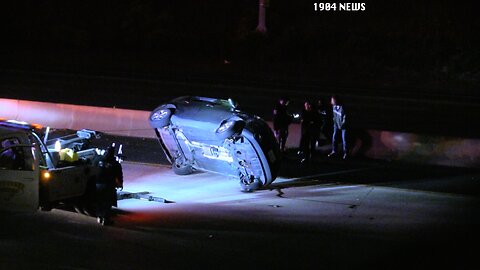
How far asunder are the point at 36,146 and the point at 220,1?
1775 inches

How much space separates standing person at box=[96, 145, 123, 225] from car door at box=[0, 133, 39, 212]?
3.17ft

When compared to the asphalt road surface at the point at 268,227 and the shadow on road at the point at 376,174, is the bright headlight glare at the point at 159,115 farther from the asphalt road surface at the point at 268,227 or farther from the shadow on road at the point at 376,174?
the shadow on road at the point at 376,174

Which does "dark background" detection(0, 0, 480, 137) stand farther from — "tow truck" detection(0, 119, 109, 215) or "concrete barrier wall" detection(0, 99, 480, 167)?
"tow truck" detection(0, 119, 109, 215)

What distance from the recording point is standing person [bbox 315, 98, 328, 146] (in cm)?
1688

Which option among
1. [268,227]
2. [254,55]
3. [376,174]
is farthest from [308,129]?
[254,55]

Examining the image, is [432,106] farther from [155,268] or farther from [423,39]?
[155,268]

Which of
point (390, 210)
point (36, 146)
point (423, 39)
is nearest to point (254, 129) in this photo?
point (390, 210)

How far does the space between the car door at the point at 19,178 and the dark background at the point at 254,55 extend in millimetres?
14780

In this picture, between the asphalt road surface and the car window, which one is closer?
the asphalt road surface

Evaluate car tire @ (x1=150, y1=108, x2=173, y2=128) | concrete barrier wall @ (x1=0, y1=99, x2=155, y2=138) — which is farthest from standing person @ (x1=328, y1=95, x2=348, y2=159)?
concrete barrier wall @ (x1=0, y1=99, x2=155, y2=138)

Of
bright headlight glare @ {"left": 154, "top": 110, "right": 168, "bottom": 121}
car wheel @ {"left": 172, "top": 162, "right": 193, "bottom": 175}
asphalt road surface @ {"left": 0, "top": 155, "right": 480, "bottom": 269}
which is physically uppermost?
bright headlight glare @ {"left": 154, "top": 110, "right": 168, "bottom": 121}

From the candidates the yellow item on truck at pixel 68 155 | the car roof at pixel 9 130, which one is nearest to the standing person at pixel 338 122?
the yellow item on truck at pixel 68 155

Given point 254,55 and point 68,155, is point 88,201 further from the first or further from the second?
point 254,55

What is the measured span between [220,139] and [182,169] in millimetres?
2168
